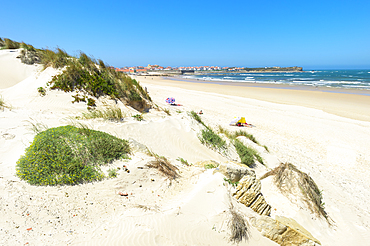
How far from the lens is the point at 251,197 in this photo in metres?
4.02

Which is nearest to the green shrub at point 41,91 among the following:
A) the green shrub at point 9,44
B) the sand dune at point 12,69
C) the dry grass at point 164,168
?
the sand dune at point 12,69

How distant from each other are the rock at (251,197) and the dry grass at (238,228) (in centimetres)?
65

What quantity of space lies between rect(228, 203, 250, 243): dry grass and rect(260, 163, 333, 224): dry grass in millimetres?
2048

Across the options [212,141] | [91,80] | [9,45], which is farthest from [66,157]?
[9,45]

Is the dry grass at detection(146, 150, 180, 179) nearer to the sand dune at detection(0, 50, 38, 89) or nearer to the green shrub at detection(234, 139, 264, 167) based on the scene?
the green shrub at detection(234, 139, 264, 167)

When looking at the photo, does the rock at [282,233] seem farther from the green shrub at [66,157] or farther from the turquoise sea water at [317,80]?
the turquoise sea water at [317,80]

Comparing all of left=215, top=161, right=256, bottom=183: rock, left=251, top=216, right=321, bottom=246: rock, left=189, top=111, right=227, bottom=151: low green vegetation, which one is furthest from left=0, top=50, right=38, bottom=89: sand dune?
left=251, top=216, right=321, bottom=246: rock

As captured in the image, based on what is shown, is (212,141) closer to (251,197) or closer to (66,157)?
(251,197)

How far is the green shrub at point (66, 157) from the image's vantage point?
3451mm

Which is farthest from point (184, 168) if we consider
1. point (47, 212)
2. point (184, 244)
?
point (47, 212)

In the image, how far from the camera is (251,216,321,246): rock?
329 cm

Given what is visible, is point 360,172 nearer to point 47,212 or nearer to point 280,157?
point 280,157

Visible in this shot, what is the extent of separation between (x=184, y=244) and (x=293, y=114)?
1539 cm

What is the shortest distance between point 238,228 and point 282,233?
0.83 meters
